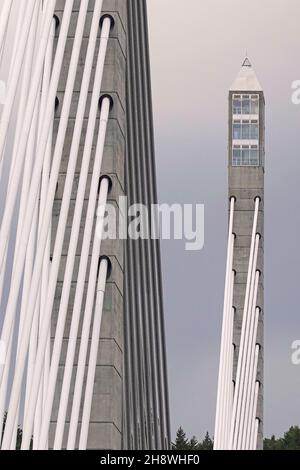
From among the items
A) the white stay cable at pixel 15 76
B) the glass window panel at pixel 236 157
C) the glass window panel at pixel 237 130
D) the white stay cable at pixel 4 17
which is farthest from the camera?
the glass window panel at pixel 237 130

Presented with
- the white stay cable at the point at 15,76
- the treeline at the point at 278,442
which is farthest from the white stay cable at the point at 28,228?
the treeline at the point at 278,442

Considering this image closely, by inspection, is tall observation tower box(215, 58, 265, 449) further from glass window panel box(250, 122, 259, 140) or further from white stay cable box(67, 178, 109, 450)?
white stay cable box(67, 178, 109, 450)

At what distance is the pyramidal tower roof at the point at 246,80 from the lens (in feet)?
117

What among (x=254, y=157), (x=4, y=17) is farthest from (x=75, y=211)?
(x=254, y=157)

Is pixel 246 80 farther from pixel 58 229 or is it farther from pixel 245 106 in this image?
pixel 58 229

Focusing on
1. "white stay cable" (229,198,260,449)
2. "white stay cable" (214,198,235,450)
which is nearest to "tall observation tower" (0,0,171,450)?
"white stay cable" (214,198,235,450)

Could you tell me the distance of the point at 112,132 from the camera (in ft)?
59.8

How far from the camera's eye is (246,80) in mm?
36062

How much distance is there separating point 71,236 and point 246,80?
20.0 m

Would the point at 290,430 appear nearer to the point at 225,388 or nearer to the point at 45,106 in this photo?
the point at 225,388

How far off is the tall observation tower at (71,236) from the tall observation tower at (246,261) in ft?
41.7

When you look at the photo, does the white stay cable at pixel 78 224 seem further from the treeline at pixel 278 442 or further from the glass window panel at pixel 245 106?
the treeline at pixel 278 442

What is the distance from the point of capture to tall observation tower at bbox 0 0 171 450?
15391mm
